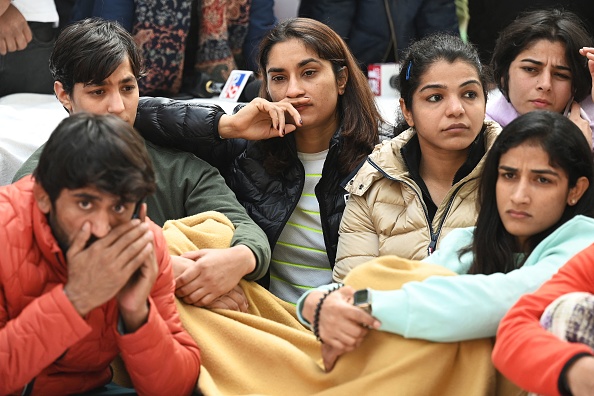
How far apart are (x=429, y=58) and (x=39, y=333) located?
116 centimetres

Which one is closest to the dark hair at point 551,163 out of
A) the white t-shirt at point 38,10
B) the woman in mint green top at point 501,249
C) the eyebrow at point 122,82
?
the woman in mint green top at point 501,249

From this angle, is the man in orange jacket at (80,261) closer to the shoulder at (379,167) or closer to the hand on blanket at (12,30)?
the shoulder at (379,167)

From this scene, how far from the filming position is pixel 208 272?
1782 mm

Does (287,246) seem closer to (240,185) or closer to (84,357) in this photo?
(240,185)

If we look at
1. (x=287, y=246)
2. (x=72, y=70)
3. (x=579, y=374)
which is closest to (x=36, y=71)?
(x=72, y=70)

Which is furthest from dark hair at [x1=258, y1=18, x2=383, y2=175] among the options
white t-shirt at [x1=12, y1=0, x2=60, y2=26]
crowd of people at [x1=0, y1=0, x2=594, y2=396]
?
white t-shirt at [x1=12, y1=0, x2=60, y2=26]

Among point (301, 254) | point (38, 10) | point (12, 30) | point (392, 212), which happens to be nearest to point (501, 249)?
point (392, 212)

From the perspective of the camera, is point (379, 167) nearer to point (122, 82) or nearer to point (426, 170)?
point (426, 170)

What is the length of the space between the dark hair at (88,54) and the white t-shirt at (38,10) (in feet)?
3.26

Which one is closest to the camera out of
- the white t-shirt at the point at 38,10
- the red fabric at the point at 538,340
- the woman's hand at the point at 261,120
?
the red fabric at the point at 538,340

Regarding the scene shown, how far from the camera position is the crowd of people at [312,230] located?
4.54 ft

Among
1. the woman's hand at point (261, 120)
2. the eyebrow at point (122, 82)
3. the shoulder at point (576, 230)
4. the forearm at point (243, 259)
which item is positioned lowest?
the forearm at point (243, 259)

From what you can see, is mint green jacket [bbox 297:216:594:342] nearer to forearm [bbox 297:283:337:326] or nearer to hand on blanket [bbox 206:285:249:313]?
forearm [bbox 297:283:337:326]

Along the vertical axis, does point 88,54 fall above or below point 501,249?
above
